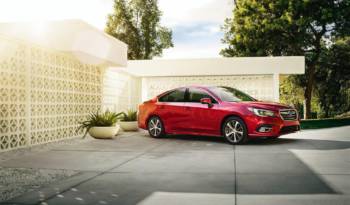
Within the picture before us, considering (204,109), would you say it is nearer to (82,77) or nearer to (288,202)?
(82,77)

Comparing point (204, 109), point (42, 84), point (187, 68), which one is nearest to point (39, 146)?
point (42, 84)

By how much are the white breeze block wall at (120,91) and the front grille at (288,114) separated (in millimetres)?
7543

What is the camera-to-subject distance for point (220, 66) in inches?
787

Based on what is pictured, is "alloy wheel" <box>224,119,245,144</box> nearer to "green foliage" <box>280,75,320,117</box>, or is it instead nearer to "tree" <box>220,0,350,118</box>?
"tree" <box>220,0,350,118</box>

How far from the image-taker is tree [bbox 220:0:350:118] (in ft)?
94.7

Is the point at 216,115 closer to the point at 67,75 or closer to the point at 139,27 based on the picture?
the point at 67,75

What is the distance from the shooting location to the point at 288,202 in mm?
4918

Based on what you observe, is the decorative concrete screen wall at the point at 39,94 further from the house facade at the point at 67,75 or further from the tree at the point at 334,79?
the tree at the point at 334,79

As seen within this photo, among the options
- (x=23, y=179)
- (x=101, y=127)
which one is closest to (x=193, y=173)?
(x=23, y=179)

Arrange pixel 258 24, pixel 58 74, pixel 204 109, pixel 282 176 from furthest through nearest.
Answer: pixel 258 24, pixel 58 74, pixel 204 109, pixel 282 176

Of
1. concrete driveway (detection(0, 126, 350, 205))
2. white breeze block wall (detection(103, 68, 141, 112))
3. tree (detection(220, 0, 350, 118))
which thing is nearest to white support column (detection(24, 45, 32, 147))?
concrete driveway (detection(0, 126, 350, 205))

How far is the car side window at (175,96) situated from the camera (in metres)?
12.6

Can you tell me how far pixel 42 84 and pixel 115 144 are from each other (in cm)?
248

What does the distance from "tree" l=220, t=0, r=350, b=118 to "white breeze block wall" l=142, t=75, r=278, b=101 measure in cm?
1003
